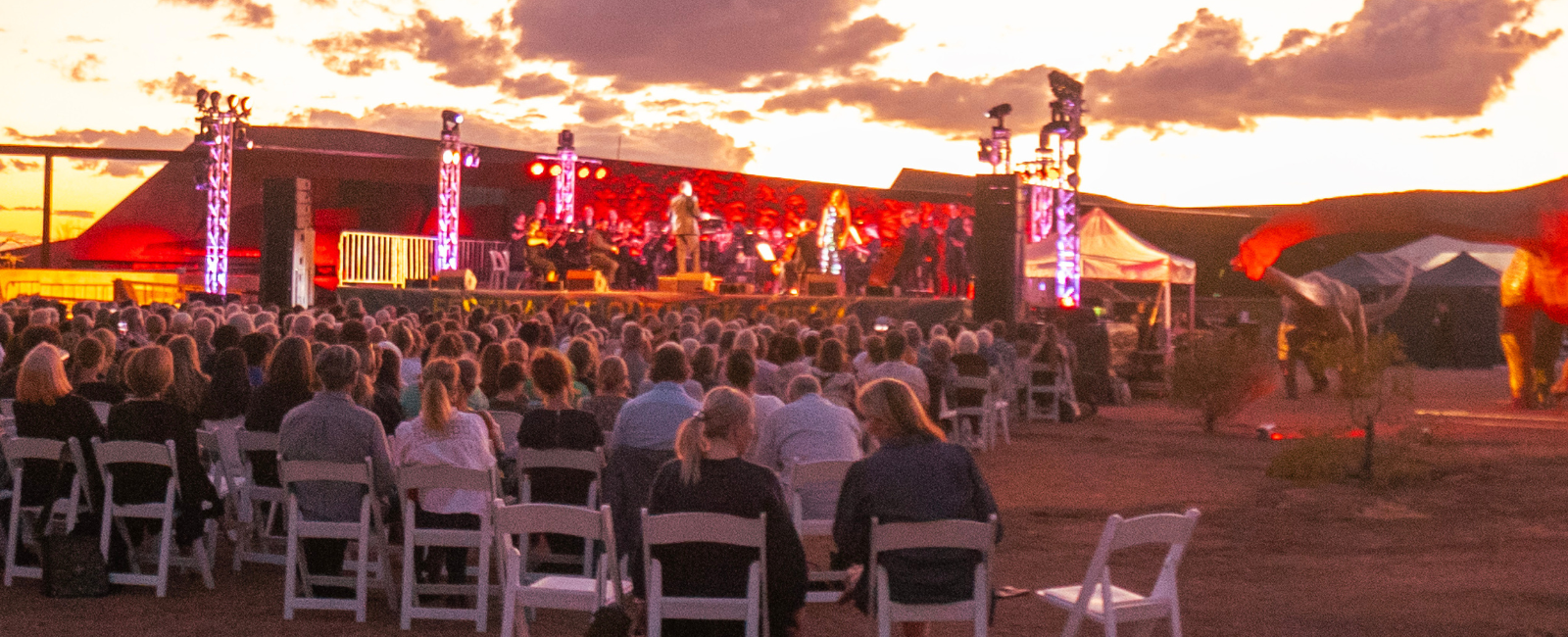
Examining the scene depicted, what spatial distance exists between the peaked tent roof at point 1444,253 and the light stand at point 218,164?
23809mm

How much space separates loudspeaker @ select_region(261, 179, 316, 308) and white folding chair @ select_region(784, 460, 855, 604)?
13345mm

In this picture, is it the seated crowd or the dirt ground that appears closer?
the seated crowd

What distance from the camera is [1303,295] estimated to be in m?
17.8

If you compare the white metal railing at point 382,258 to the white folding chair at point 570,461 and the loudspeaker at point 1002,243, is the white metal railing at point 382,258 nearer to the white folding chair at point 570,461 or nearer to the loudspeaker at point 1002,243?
the loudspeaker at point 1002,243

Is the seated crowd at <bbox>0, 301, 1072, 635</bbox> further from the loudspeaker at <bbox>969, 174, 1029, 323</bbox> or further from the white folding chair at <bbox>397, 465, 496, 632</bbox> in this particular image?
the loudspeaker at <bbox>969, 174, 1029, 323</bbox>

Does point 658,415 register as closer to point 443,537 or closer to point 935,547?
point 443,537

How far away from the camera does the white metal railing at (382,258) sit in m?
20.2

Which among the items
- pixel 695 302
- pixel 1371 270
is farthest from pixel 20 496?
pixel 1371 270

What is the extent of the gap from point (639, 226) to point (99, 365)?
20.0 meters

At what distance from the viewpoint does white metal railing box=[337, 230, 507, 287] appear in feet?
66.1

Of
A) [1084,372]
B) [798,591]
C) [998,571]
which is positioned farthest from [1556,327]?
[798,591]

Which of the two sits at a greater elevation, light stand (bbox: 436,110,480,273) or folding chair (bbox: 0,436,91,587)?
light stand (bbox: 436,110,480,273)

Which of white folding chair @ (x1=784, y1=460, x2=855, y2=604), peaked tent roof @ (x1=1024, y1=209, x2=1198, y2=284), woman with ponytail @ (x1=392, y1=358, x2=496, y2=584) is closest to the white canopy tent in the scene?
peaked tent roof @ (x1=1024, y1=209, x2=1198, y2=284)

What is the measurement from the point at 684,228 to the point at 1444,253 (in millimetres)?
18510
